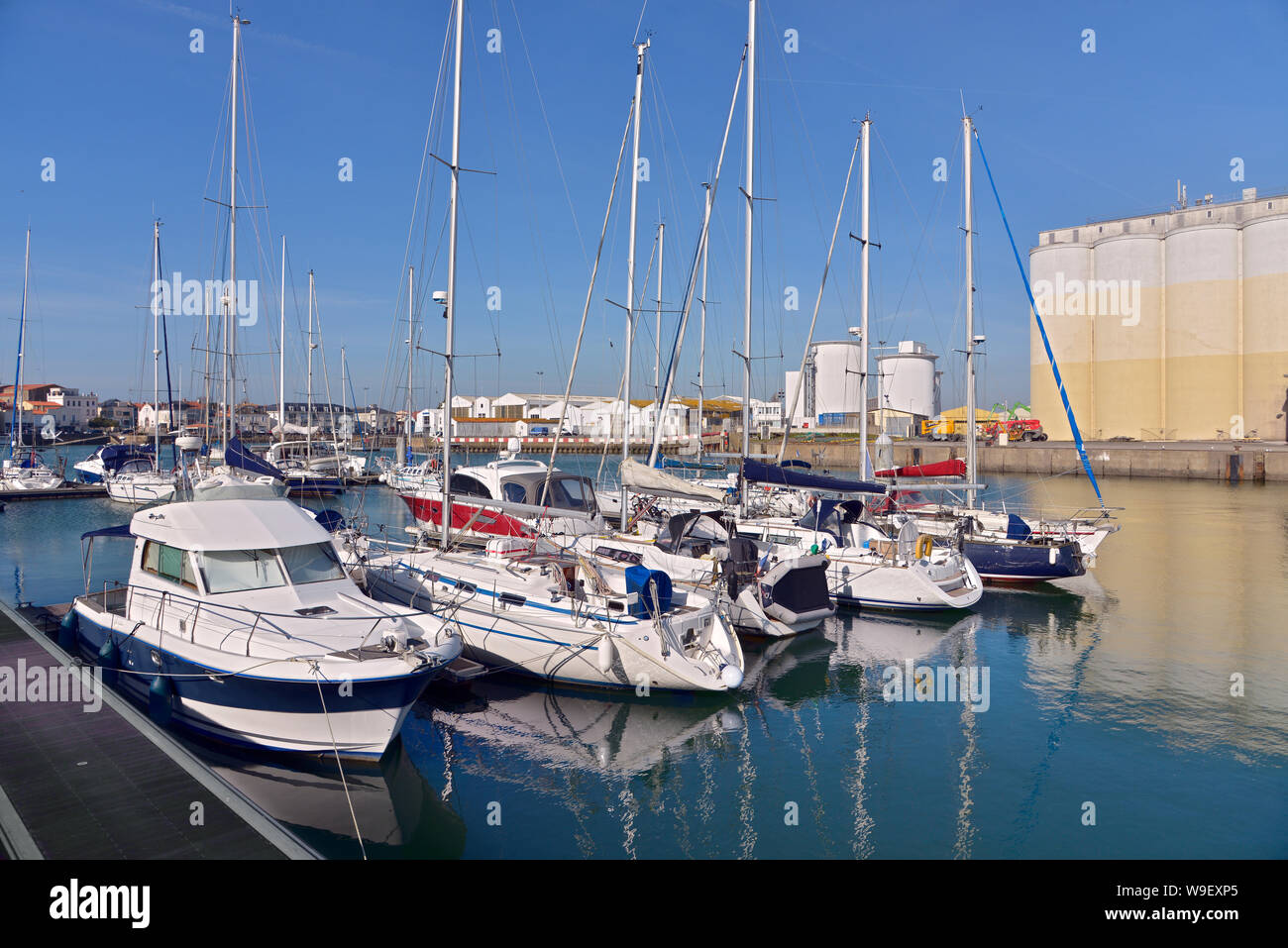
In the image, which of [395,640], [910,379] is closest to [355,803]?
[395,640]

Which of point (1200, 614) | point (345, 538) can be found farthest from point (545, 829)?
point (1200, 614)

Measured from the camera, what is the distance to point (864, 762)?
1101 cm

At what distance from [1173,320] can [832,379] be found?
123 feet

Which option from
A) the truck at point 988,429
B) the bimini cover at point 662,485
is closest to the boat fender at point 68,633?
the bimini cover at point 662,485

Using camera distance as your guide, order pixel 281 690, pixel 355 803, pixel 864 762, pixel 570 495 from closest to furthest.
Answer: pixel 355 803 → pixel 281 690 → pixel 864 762 → pixel 570 495

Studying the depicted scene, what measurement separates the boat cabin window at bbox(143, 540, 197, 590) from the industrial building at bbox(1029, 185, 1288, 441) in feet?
240

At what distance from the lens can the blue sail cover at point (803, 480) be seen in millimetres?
20109

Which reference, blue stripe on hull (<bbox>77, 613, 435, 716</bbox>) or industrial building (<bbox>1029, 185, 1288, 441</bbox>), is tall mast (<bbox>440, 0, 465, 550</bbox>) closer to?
blue stripe on hull (<bbox>77, 613, 435, 716</bbox>)

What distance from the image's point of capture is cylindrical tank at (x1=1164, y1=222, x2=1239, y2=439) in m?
62.2

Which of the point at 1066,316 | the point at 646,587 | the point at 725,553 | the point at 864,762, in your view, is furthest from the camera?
the point at 1066,316

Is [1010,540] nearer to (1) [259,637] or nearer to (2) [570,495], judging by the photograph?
(2) [570,495]

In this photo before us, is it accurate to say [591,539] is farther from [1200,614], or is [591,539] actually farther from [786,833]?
[1200,614]

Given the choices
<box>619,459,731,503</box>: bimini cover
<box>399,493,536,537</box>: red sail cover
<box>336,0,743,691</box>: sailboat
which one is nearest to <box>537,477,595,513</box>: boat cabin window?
<box>399,493,536,537</box>: red sail cover
